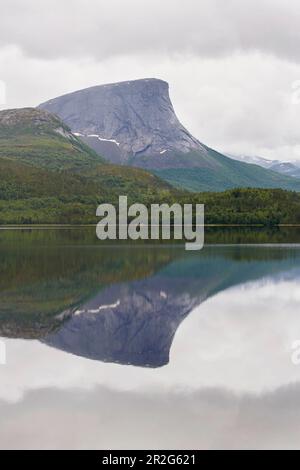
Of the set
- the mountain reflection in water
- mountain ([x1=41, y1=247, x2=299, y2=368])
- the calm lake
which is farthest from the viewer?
the mountain reflection in water

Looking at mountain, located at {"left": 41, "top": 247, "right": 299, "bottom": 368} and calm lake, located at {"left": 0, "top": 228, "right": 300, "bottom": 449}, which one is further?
mountain, located at {"left": 41, "top": 247, "right": 299, "bottom": 368}

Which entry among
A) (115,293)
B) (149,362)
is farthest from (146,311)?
(149,362)

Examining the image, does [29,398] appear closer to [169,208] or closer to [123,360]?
[123,360]

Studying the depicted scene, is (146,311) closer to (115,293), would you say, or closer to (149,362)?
(115,293)

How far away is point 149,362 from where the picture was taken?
2255 centimetres

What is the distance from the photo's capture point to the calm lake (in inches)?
631

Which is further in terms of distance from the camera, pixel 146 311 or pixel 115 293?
pixel 115 293

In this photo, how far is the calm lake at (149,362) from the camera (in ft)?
52.6

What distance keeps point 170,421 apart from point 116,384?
342 centimetres

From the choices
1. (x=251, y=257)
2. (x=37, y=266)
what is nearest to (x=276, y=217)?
(x=251, y=257)

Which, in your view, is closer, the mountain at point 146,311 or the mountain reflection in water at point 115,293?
the mountain at point 146,311

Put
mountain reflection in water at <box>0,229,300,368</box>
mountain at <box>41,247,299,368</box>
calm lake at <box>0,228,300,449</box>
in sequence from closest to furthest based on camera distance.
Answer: calm lake at <box>0,228,300,449</box>
mountain at <box>41,247,299,368</box>
mountain reflection in water at <box>0,229,300,368</box>

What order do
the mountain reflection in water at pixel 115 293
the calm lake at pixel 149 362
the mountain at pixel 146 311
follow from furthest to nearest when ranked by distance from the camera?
the mountain reflection in water at pixel 115 293 → the mountain at pixel 146 311 → the calm lake at pixel 149 362

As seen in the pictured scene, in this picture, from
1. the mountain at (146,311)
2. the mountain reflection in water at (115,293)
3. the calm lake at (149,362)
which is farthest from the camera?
the mountain reflection in water at (115,293)
